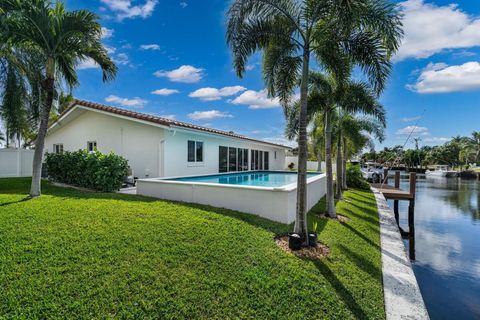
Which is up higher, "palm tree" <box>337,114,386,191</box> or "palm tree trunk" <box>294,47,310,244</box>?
"palm tree" <box>337,114,386,191</box>

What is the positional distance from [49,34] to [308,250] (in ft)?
37.6

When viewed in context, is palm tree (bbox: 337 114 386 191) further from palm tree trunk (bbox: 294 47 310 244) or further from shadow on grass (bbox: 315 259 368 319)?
shadow on grass (bbox: 315 259 368 319)

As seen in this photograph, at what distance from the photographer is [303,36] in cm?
718

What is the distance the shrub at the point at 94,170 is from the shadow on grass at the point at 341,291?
374 inches

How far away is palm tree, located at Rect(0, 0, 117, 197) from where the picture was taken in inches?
354

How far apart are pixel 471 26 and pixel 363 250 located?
13.1 meters

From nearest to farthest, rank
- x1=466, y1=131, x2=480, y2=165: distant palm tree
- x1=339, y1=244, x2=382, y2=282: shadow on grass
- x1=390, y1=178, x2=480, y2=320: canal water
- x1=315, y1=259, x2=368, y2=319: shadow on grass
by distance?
x1=315, y1=259, x2=368, y2=319: shadow on grass
x1=339, y1=244, x2=382, y2=282: shadow on grass
x1=390, y1=178, x2=480, y2=320: canal water
x1=466, y1=131, x2=480, y2=165: distant palm tree

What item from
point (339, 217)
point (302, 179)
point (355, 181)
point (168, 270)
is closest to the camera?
point (168, 270)

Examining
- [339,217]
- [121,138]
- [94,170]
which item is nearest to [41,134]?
[94,170]

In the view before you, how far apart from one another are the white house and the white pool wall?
4.05 meters

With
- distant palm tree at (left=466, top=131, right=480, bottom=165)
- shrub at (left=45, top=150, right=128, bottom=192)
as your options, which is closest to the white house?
shrub at (left=45, top=150, right=128, bottom=192)

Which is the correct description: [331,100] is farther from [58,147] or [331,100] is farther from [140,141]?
[58,147]

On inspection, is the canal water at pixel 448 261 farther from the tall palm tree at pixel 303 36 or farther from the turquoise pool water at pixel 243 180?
the turquoise pool water at pixel 243 180

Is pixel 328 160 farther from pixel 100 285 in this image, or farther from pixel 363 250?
pixel 100 285
